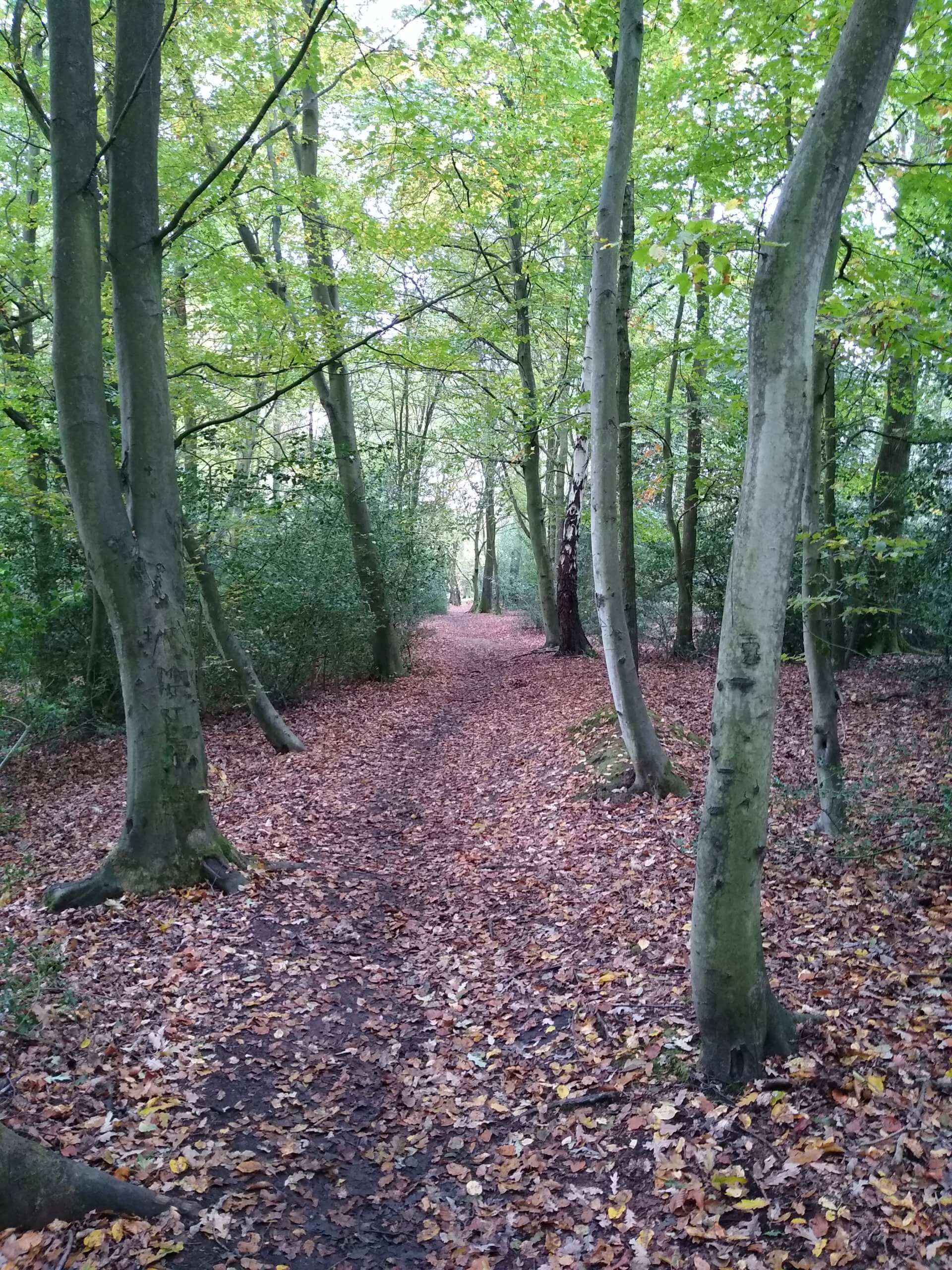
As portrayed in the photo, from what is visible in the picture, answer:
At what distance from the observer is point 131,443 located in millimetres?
5977

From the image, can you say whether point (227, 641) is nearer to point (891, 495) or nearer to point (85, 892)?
point (85, 892)

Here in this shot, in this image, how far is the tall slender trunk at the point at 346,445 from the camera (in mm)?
12492

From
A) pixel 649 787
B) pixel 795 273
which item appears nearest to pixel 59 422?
pixel 795 273

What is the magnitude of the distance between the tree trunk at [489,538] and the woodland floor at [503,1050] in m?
16.9

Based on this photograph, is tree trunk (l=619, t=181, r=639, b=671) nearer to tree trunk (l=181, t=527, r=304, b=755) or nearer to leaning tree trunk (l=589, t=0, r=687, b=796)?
leaning tree trunk (l=589, t=0, r=687, b=796)

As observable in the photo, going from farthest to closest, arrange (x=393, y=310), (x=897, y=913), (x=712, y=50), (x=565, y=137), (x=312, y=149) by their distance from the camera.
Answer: (x=312, y=149), (x=393, y=310), (x=565, y=137), (x=712, y=50), (x=897, y=913)

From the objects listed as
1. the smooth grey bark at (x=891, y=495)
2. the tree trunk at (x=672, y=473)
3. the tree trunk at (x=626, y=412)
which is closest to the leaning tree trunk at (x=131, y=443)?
the tree trunk at (x=626, y=412)

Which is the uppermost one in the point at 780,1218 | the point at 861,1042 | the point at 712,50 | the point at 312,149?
the point at 312,149

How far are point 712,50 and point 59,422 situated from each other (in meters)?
7.83

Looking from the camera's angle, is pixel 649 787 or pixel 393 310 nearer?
pixel 649 787

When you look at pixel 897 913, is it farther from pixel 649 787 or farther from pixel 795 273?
pixel 795 273

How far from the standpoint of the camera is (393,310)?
40.8 feet

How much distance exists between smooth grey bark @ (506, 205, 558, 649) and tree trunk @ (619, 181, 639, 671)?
2501 millimetres

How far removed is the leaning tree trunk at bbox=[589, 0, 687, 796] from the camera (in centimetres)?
675
